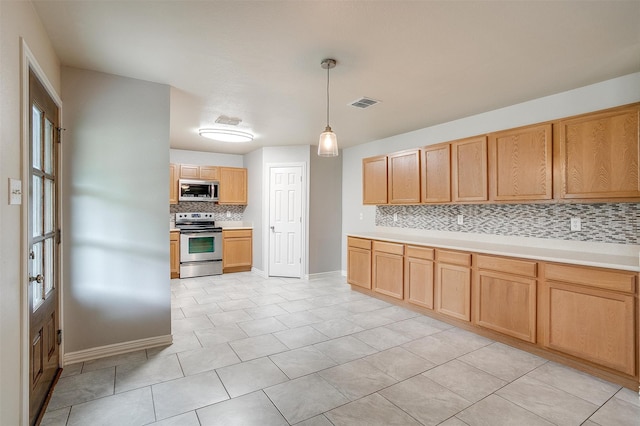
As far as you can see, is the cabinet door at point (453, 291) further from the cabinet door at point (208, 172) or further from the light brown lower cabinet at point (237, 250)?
the cabinet door at point (208, 172)

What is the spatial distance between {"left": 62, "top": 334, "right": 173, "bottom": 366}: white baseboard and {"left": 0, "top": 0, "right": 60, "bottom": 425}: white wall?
1141 millimetres

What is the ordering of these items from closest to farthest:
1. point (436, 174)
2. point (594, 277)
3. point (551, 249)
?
point (594, 277) → point (551, 249) → point (436, 174)

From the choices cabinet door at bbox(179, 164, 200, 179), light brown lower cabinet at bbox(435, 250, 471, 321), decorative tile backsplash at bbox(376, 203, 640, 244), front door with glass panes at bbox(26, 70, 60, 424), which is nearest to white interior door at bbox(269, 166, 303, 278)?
cabinet door at bbox(179, 164, 200, 179)

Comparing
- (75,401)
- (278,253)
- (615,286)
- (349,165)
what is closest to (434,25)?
(615,286)

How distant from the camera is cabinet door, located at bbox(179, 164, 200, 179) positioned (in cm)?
622

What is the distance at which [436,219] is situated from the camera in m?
4.50

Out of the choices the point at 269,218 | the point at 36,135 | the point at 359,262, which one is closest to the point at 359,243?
the point at 359,262

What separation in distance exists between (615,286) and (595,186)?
2.85 feet

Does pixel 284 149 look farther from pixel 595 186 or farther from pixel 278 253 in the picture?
pixel 595 186

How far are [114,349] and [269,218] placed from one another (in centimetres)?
358

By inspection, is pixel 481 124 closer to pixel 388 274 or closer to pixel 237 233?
pixel 388 274

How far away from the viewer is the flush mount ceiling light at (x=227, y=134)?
15.9 ft

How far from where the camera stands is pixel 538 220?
3.36 metres

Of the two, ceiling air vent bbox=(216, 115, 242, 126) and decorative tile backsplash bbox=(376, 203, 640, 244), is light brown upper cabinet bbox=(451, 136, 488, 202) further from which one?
ceiling air vent bbox=(216, 115, 242, 126)
